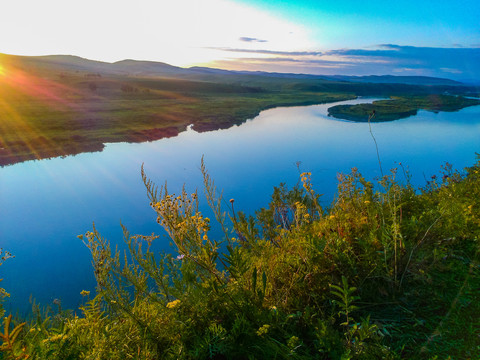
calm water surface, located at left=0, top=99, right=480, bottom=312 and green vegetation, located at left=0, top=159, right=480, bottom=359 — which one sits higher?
green vegetation, located at left=0, top=159, right=480, bottom=359

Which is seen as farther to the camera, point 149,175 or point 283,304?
point 149,175

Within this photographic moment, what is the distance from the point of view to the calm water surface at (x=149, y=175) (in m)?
8.52

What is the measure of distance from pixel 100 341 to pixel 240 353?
2.98 feet

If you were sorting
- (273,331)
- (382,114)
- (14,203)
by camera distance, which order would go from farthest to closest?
(382,114) → (14,203) → (273,331)

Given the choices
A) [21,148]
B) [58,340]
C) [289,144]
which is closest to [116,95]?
[21,148]

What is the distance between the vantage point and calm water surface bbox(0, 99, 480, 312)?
Answer: 8.52 meters

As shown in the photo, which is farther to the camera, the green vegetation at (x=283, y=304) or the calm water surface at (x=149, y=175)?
the calm water surface at (x=149, y=175)

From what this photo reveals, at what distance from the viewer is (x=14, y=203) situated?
40.5 ft

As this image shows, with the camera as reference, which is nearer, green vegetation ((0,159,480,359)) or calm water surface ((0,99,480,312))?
green vegetation ((0,159,480,359))

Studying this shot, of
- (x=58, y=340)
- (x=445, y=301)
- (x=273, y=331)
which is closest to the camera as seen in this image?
(x=58, y=340)

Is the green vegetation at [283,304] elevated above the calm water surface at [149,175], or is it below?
above

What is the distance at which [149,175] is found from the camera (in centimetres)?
1575

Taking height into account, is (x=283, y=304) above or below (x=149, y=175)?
above

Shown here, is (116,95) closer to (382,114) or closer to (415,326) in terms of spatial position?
(382,114)
